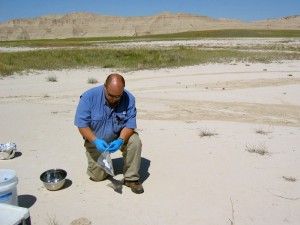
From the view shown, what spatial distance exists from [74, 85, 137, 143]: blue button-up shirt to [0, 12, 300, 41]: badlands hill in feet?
336

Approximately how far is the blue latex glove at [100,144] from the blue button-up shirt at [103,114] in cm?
22

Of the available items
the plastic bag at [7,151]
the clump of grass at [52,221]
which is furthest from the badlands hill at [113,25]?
the clump of grass at [52,221]

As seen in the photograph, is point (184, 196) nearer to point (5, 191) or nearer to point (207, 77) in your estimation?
point (5, 191)

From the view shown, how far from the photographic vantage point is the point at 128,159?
4.25 meters

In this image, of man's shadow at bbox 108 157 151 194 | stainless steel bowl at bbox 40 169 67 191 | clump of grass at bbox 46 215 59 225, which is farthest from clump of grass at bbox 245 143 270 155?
clump of grass at bbox 46 215 59 225

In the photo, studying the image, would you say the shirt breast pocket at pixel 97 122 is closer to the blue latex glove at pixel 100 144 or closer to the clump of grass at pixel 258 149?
the blue latex glove at pixel 100 144

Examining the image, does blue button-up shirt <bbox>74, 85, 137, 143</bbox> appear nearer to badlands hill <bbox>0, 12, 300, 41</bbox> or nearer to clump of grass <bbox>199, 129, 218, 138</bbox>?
clump of grass <bbox>199, 129, 218, 138</bbox>

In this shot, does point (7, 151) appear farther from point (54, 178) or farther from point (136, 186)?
point (136, 186)

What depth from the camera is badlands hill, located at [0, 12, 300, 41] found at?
10625 centimetres

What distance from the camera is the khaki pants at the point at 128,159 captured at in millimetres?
4191

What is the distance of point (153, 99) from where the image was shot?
9805 millimetres

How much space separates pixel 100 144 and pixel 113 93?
585 mm

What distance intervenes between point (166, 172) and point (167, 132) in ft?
6.16

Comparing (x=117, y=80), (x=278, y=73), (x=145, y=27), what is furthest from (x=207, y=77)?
(x=145, y=27)
